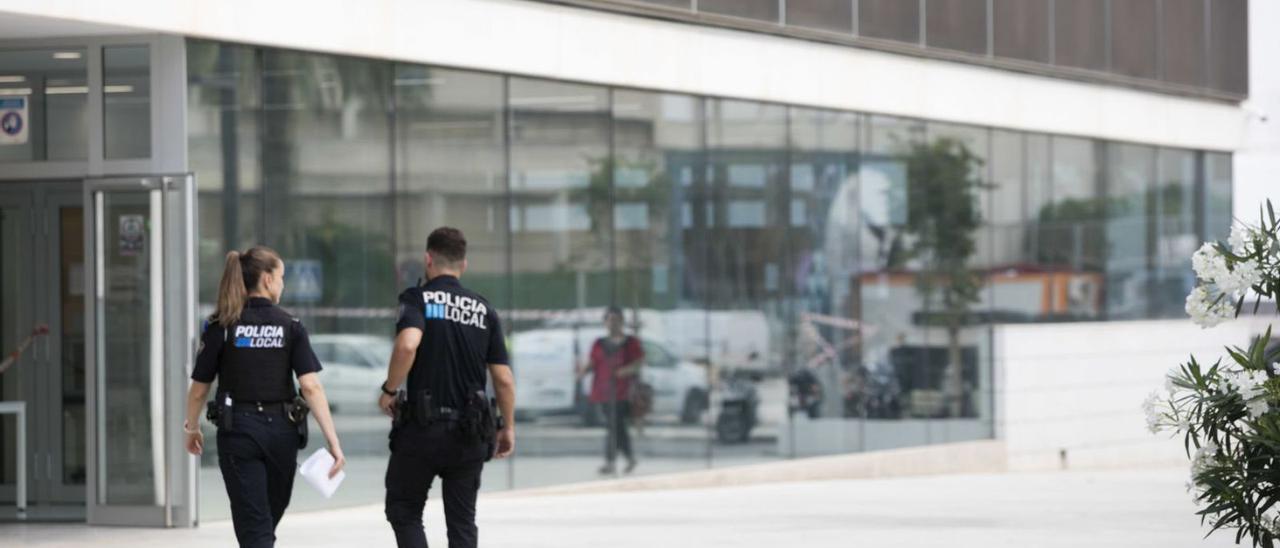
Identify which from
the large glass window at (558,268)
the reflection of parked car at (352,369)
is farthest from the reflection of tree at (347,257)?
the large glass window at (558,268)

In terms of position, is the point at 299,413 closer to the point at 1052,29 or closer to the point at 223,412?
the point at 223,412

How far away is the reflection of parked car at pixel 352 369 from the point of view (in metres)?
16.3

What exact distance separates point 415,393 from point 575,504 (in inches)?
317

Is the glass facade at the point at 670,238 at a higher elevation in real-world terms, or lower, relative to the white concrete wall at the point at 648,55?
lower

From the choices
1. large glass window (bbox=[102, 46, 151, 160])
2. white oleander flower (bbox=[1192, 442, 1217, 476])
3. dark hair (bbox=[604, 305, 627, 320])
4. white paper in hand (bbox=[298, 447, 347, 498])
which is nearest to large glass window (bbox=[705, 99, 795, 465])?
dark hair (bbox=[604, 305, 627, 320])

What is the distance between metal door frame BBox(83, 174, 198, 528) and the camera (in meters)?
14.8

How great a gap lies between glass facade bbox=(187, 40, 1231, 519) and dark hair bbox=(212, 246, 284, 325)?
6.07 metres

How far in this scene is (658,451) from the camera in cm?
1966

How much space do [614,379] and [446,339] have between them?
32.1 ft

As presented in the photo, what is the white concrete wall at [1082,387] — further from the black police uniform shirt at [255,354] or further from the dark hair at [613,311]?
the black police uniform shirt at [255,354]

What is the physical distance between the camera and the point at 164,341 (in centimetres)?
1485

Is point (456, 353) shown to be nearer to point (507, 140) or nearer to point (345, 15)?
point (345, 15)

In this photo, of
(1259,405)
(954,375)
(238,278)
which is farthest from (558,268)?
(1259,405)

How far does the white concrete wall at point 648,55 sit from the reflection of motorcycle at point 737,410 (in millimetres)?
3016
